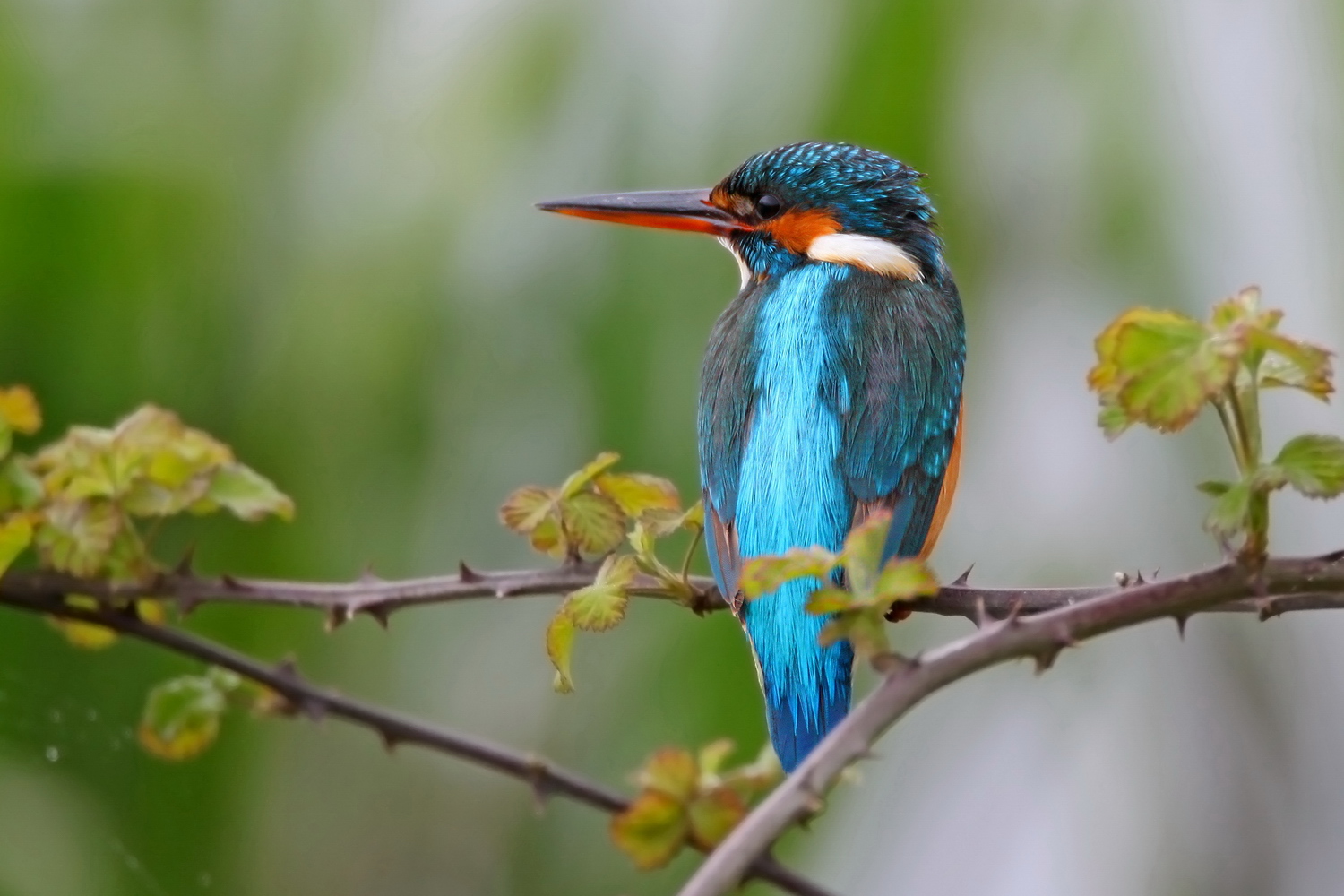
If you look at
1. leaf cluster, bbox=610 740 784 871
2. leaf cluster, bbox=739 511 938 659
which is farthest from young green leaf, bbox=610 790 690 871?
leaf cluster, bbox=739 511 938 659

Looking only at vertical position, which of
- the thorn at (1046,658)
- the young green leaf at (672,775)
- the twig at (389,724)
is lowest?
the twig at (389,724)

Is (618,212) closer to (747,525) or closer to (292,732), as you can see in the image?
(747,525)

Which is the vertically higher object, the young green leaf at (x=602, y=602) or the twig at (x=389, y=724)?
the young green leaf at (x=602, y=602)

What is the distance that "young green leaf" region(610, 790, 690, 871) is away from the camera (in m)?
0.75

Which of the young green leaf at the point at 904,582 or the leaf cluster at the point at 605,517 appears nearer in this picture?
the young green leaf at the point at 904,582

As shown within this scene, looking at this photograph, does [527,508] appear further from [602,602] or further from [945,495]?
[945,495]

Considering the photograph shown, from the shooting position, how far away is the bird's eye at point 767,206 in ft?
6.21

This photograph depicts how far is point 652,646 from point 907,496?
2.05ft

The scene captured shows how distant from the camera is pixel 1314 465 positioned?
82cm

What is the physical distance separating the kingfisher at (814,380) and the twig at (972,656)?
0.46m

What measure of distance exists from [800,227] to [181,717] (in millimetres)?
998

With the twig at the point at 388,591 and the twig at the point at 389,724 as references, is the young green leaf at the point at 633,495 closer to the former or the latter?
the twig at the point at 388,591

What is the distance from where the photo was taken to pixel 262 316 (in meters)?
2.06

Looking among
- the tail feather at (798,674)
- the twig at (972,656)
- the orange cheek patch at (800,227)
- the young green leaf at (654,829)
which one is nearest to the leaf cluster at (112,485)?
the tail feather at (798,674)
